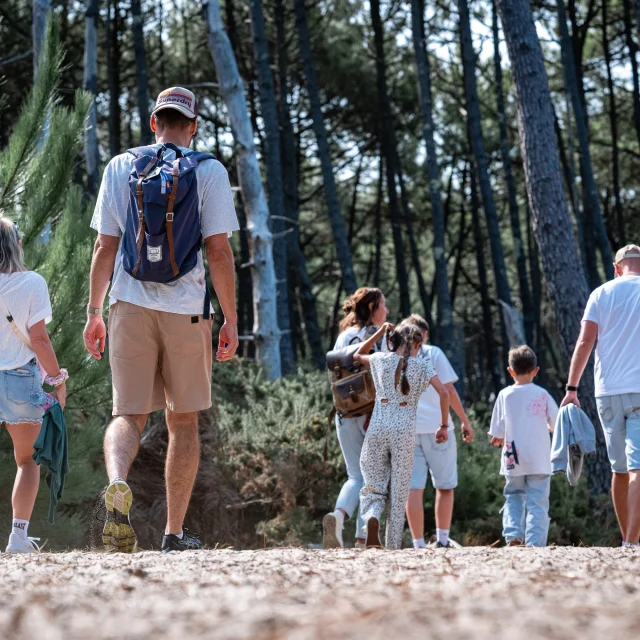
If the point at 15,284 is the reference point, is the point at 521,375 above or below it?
below

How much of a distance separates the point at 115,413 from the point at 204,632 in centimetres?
243

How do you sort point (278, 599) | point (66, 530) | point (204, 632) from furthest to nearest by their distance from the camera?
point (66, 530), point (278, 599), point (204, 632)

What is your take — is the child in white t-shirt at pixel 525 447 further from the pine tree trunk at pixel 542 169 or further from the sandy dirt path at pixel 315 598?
the sandy dirt path at pixel 315 598

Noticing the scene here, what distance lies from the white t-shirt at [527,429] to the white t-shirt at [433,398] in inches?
16.1

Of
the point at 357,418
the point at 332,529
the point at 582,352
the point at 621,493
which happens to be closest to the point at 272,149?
the point at 357,418

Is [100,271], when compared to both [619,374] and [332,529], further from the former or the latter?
[619,374]

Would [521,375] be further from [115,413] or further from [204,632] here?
[204,632]

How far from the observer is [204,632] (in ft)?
7.11

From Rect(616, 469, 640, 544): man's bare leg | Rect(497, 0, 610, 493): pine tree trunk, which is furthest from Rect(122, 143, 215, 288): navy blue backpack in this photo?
Rect(497, 0, 610, 493): pine tree trunk

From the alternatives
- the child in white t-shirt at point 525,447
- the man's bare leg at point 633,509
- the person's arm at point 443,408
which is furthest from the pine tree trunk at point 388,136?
the man's bare leg at point 633,509

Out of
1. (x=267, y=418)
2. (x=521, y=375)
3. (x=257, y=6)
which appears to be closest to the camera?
(x=521, y=375)

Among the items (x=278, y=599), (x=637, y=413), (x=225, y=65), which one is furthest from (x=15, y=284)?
(x=225, y=65)

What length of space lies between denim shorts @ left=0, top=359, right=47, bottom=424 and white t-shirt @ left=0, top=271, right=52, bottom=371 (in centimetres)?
5

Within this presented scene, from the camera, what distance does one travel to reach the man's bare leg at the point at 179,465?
4512mm
